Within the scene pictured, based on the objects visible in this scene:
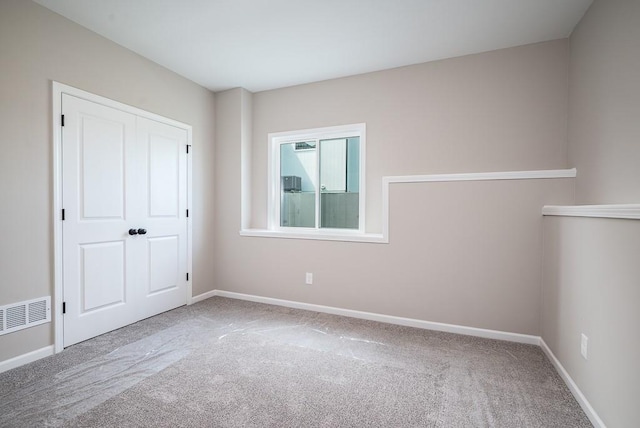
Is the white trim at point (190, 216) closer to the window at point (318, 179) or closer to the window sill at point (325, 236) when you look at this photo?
the window sill at point (325, 236)

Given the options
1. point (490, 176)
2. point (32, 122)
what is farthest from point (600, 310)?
point (32, 122)

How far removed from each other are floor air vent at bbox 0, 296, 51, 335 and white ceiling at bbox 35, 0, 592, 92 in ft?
7.42

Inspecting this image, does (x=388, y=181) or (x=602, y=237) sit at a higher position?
(x=388, y=181)

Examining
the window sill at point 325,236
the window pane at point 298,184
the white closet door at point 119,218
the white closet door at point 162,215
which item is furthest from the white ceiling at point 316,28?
the window sill at point 325,236

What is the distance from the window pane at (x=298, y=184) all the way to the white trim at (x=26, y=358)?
2.52m

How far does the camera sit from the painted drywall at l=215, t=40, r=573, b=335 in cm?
260

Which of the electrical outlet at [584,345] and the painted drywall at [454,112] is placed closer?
the electrical outlet at [584,345]

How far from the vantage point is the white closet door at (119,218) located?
8.11ft

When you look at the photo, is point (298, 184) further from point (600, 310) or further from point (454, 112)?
point (600, 310)

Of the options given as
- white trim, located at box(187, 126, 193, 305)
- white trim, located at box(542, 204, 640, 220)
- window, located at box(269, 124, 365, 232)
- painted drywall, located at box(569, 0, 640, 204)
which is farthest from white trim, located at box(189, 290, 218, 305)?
painted drywall, located at box(569, 0, 640, 204)

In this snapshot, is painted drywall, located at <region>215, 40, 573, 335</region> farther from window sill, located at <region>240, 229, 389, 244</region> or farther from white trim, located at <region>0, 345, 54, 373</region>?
white trim, located at <region>0, 345, 54, 373</region>

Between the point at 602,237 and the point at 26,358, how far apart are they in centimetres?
Result: 388

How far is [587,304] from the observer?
5.78 ft

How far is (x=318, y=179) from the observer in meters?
3.76
